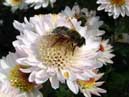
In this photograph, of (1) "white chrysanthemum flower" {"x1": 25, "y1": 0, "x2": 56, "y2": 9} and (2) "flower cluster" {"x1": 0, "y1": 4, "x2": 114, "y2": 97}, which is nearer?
(2) "flower cluster" {"x1": 0, "y1": 4, "x2": 114, "y2": 97}

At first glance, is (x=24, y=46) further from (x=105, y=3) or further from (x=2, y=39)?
(x=2, y=39)

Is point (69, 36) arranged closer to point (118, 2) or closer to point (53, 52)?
point (53, 52)

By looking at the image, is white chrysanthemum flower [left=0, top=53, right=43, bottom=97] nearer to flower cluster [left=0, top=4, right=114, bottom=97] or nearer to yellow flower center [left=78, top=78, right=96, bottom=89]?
flower cluster [left=0, top=4, right=114, bottom=97]

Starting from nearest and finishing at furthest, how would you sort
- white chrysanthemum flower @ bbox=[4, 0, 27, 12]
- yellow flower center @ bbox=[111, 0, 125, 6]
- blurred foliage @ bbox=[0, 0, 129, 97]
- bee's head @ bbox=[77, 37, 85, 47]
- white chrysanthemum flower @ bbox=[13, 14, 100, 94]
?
white chrysanthemum flower @ bbox=[13, 14, 100, 94] < bee's head @ bbox=[77, 37, 85, 47] < blurred foliage @ bbox=[0, 0, 129, 97] < yellow flower center @ bbox=[111, 0, 125, 6] < white chrysanthemum flower @ bbox=[4, 0, 27, 12]

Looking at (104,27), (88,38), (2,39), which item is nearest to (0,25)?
(2,39)

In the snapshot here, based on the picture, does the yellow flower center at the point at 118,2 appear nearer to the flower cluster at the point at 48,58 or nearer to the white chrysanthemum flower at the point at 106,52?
the white chrysanthemum flower at the point at 106,52

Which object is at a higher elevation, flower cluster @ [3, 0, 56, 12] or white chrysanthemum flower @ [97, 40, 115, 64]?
flower cluster @ [3, 0, 56, 12]

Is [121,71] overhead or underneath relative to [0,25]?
underneath

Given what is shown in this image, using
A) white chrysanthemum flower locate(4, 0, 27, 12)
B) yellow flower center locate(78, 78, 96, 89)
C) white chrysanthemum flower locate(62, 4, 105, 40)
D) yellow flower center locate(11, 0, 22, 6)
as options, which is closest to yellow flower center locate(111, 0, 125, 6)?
white chrysanthemum flower locate(62, 4, 105, 40)

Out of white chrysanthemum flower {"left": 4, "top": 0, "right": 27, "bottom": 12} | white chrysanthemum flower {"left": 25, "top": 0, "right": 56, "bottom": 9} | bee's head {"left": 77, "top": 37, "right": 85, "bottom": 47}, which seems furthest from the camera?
white chrysanthemum flower {"left": 4, "top": 0, "right": 27, "bottom": 12}
